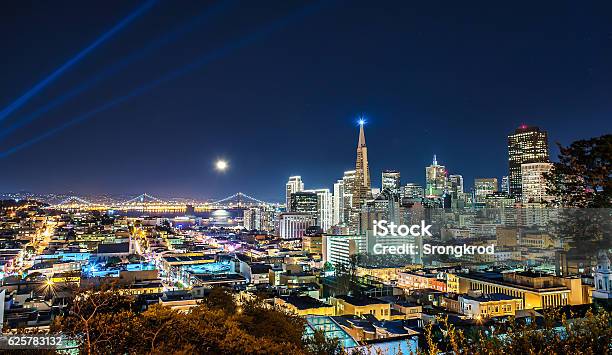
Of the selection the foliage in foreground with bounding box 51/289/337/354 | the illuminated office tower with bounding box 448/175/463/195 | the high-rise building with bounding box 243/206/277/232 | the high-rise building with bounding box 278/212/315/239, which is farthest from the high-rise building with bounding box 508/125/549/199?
the foliage in foreground with bounding box 51/289/337/354

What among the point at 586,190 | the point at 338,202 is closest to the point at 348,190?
the point at 338,202

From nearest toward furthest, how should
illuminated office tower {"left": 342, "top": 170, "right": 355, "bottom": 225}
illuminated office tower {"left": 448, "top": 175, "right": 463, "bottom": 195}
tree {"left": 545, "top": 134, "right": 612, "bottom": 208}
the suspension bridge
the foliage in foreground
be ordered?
the foliage in foreground
tree {"left": 545, "top": 134, "right": 612, "bottom": 208}
illuminated office tower {"left": 342, "top": 170, "right": 355, "bottom": 225}
illuminated office tower {"left": 448, "top": 175, "right": 463, "bottom": 195}
the suspension bridge

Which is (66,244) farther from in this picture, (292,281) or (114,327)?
(114,327)

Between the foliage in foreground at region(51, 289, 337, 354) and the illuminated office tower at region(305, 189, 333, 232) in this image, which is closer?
the foliage in foreground at region(51, 289, 337, 354)

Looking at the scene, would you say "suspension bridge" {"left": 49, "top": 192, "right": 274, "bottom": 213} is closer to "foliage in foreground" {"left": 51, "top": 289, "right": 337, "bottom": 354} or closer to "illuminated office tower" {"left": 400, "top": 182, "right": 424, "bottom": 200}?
"illuminated office tower" {"left": 400, "top": 182, "right": 424, "bottom": 200}

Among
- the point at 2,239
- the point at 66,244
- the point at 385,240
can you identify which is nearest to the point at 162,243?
the point at 66,244

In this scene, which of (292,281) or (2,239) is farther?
(2,239)

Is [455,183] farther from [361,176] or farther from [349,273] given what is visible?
[349,273]
